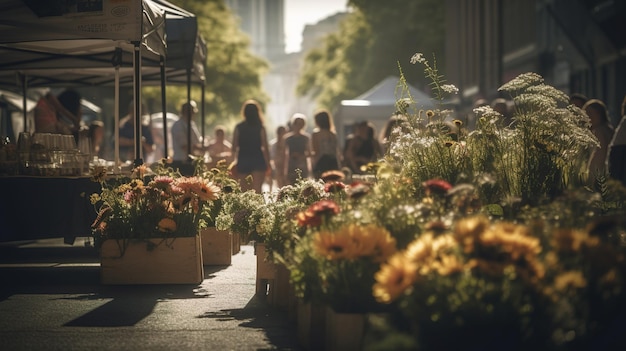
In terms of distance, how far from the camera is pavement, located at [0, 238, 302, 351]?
23.5 feet

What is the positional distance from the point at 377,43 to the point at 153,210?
50.3 metres

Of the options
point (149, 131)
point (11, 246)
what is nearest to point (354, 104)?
point (149, 131)

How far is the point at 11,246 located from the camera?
14.8m

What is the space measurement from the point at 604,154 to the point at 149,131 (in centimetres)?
921

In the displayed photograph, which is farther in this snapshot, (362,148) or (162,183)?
(362,148)

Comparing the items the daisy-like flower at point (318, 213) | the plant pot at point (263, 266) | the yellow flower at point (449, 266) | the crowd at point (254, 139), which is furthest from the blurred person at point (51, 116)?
the yellow flower at point (449, 266)

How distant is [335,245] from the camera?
234 inches

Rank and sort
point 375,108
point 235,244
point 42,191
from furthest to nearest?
point 375,108
point 235,244
point 42,191

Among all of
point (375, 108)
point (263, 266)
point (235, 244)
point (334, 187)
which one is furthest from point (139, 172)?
point (375, 108)

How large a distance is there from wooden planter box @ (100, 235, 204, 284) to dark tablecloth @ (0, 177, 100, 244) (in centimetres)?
154

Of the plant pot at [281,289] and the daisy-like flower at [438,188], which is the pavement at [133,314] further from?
the daisy-like flower at [438,188]

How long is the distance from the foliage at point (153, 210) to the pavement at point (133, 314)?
47cm

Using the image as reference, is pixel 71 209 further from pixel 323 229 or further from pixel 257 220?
pixel 323 229

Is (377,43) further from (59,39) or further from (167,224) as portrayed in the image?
(167,224)
